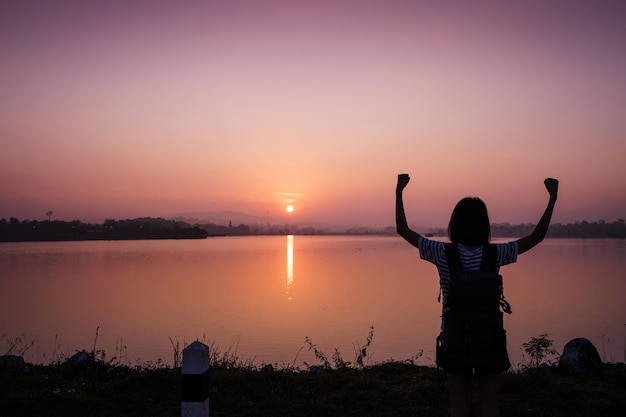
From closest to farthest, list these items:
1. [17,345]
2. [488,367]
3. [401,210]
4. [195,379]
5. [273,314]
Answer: [488,367] → [195,379] → [401,210] → [17,345] → [273,314]

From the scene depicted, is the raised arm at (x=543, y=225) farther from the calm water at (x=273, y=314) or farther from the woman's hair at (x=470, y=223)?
the calm water at (x=273, y=314)

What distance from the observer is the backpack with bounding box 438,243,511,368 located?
13.2 ft

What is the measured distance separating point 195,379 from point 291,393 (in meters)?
4.46

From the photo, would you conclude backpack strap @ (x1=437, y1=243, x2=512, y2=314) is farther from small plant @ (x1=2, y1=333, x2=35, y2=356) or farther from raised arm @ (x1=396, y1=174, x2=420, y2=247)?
small plant @ (x1=2, y1=333, x2=35, y2=356)

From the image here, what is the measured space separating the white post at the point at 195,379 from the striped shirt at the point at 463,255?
1.96 m

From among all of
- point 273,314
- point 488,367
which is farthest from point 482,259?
point 273,314

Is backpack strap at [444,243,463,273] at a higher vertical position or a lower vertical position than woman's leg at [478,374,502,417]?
higher

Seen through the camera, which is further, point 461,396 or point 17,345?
point 17,345

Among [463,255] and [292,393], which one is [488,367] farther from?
[292,393]

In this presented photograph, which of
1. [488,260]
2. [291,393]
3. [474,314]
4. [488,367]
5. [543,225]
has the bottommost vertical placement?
[291,393]

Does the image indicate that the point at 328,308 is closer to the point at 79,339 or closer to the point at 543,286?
the point at 79,339

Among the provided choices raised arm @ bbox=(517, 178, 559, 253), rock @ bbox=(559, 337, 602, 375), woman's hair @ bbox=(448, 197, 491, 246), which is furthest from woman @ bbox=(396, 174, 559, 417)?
rock @ bbox=(559, 337, 602, 375)

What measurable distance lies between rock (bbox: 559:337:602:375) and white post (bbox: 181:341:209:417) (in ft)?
25.7

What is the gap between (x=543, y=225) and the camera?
4652mm
